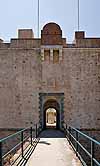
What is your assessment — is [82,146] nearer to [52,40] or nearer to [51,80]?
[51,80]

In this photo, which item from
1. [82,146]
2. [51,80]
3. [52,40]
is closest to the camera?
[82,146]

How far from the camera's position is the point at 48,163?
6684 mm

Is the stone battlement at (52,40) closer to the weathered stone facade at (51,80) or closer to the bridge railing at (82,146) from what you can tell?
the weathered stone facade at (51,80)

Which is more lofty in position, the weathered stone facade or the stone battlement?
the stone battlement

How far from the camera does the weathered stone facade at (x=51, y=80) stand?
17312 millimetres

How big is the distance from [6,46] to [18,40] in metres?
0.82

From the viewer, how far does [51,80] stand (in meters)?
17.5

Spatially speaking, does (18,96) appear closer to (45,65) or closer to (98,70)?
(45,65)

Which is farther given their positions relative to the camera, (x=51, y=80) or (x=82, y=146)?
(x=51, y=80)

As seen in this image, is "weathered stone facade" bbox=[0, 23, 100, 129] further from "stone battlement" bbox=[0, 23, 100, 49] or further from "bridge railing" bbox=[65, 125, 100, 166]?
"bridge railing" bbox=[65, 125, 100, 166]

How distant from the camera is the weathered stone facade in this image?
1731 cm

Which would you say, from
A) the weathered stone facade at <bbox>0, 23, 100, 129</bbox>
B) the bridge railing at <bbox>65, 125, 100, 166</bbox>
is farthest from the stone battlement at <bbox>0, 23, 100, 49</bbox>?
the bridge railing at <bbox>65, 125, 100, 166</bbox>

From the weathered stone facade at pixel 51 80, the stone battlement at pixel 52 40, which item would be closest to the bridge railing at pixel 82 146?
the weathered stone facade at pixel 51 80

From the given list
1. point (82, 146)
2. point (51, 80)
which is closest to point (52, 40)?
point (51, 80)
